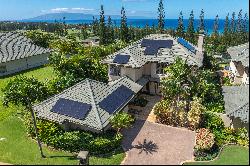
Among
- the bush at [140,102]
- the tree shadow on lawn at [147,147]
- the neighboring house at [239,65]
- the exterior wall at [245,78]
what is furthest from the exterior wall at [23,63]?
the exterior wall at [245,78]

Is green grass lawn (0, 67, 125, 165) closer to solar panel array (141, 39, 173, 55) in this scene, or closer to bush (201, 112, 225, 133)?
bush (201, 112, 225, 133)

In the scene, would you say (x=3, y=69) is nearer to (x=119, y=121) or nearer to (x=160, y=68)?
(x=160, y=68)

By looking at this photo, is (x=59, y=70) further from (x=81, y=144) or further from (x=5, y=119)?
(x=81, y=144)

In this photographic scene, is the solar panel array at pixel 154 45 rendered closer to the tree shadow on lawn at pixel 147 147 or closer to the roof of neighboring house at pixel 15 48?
the tree shadow on lawn at pixel 147 147

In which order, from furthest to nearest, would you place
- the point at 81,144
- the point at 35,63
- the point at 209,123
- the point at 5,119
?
the point at 35,63, the point at 5,119, the point at 209,123, the point at 81,144

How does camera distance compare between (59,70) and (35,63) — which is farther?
(35,63)

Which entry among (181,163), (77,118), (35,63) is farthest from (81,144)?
(35,63)
